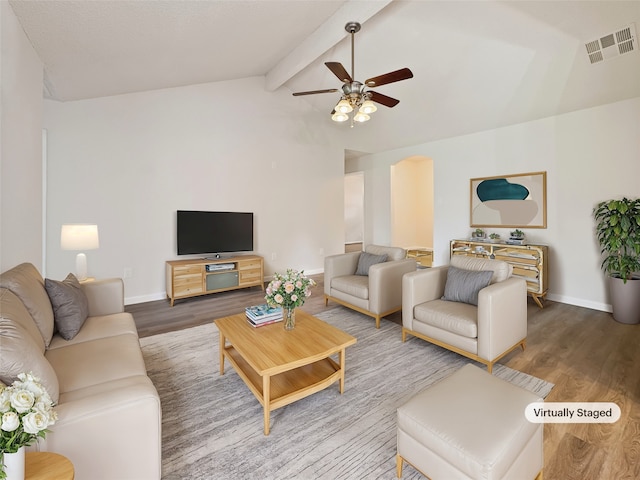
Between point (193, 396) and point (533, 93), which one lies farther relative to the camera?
point (533, 93)

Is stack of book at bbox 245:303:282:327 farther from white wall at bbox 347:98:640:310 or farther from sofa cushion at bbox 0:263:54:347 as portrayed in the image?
white wall at bbox 347:98:640:310

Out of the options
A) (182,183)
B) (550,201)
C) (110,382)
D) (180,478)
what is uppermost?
(182,183)

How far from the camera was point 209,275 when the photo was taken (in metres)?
4.50

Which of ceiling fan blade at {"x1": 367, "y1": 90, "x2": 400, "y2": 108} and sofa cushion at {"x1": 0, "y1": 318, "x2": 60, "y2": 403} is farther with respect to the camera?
ceiling fan blade at {"x1": 367, "y1": 90, "x2": 400, "y2": 108}

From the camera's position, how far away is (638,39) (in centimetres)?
296

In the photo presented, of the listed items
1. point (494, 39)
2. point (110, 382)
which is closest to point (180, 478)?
point (110, 382)

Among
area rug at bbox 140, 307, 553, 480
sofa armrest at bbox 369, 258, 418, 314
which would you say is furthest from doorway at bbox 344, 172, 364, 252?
area rug at bbox 140, 307, 553, 480

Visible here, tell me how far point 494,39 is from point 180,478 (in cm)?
479

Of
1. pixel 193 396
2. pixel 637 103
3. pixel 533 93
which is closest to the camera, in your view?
pixel 193 396

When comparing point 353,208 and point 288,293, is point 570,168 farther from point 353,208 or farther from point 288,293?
point 353,208

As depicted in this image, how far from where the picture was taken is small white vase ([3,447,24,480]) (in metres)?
0.88

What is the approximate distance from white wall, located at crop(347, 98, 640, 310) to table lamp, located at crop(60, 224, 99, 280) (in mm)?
5486

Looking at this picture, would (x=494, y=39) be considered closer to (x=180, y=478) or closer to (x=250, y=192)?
(x=250, y=192)

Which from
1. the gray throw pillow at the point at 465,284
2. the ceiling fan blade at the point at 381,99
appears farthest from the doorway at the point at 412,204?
the gray throw pillow at the point at 465,284
